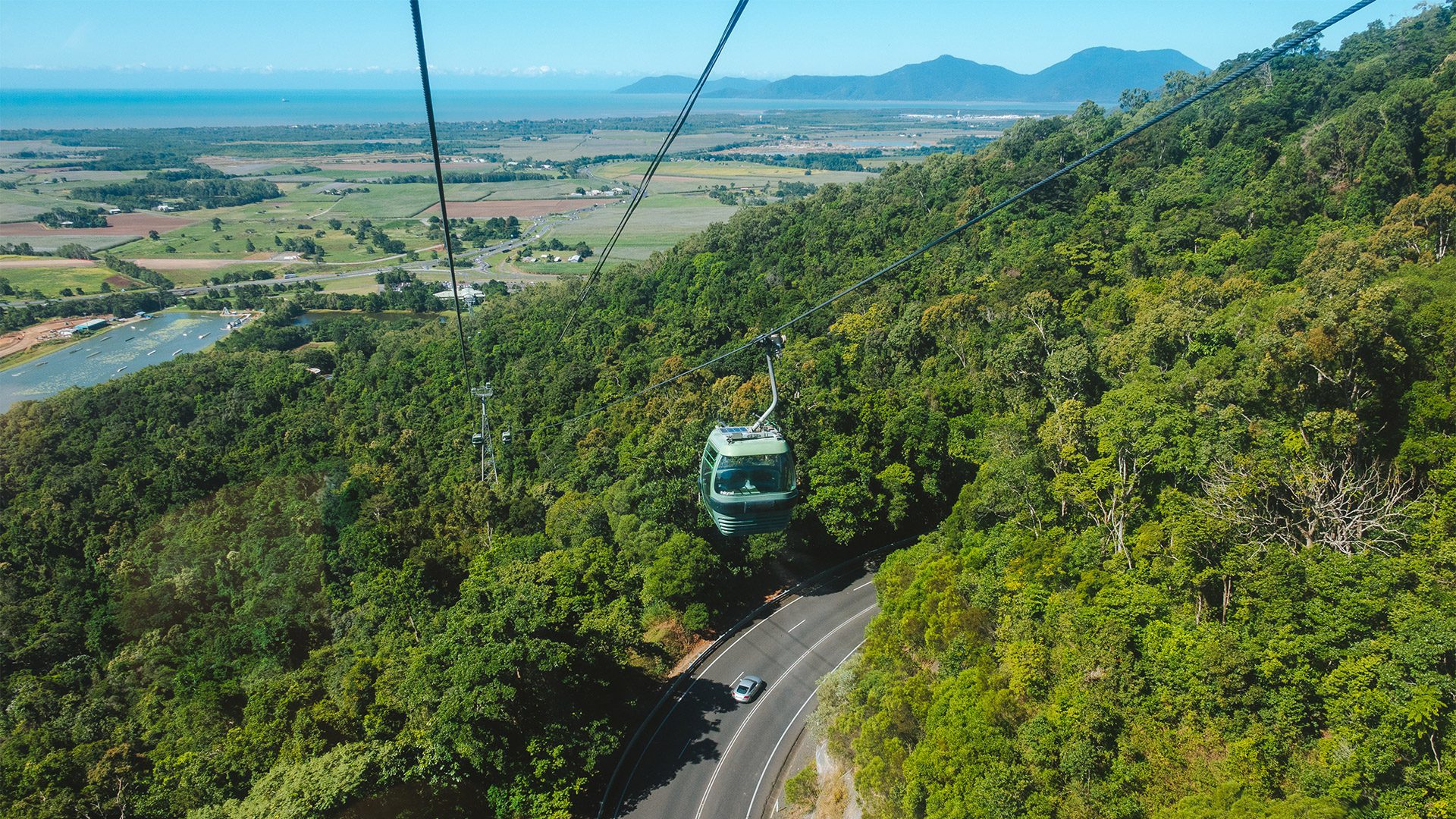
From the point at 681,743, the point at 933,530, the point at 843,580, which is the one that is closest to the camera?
the point at 681,743

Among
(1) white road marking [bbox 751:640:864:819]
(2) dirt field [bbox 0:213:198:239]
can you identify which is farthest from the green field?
(1) white road marking [bbox 751:640:864:819]

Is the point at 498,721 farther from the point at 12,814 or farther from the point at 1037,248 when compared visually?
the point at 1037,248

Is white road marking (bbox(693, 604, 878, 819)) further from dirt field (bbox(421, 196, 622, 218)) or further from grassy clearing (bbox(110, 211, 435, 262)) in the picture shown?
dirt field (bbox(421, 196, 622, 218))

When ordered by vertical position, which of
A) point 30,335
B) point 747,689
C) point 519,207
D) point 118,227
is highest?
point 519,207

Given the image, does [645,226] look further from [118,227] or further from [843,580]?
[118,227]

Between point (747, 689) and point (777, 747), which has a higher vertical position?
point (747, 689)

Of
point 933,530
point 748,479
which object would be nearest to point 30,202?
point 933,530

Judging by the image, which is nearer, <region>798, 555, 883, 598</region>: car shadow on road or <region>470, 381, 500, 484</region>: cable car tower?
<region>798, 555, 883, 598</region>: car shadow on road
